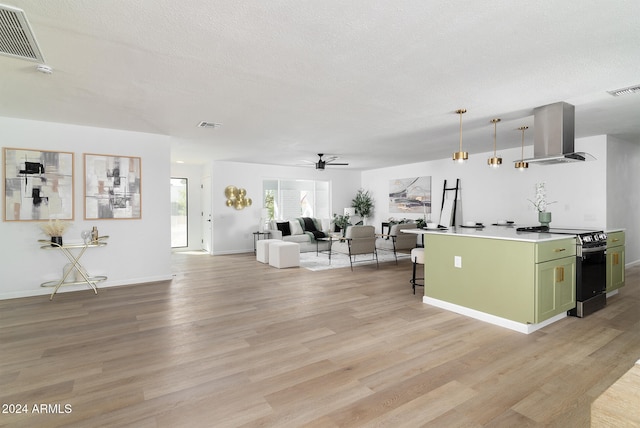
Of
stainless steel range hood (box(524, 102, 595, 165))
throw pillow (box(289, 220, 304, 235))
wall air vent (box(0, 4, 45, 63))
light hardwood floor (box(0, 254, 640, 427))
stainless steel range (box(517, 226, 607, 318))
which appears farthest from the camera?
throw pillow (box(289, 220, 304, 235))

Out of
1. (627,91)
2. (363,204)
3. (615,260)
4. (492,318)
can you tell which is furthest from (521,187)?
(363,204)

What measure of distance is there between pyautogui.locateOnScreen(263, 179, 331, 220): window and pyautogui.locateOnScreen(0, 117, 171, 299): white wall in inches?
169

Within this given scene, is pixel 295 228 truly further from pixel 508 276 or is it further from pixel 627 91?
pixel 627 91

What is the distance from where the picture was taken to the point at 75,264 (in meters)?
4.81

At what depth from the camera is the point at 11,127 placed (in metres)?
4.57

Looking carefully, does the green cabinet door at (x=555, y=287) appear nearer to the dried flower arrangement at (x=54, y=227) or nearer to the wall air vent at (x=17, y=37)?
the wall air vent at (x=17, y=37)

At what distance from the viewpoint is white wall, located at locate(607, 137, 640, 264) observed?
19.2 ft

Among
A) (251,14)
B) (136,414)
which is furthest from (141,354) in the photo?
(251,14)

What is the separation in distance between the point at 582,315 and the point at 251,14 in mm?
4473

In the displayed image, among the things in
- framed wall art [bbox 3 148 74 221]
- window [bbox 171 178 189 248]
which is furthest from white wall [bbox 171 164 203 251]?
framed wall art [bbox 3 148 74 221]

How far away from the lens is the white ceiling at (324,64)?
2.12 m

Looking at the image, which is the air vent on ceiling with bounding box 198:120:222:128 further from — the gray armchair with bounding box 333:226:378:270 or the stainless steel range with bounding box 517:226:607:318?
the stainless steel range with bounding box 517:226:607:318

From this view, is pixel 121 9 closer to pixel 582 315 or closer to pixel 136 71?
pixel 136 71

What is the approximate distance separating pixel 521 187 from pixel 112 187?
7830 millimetres
